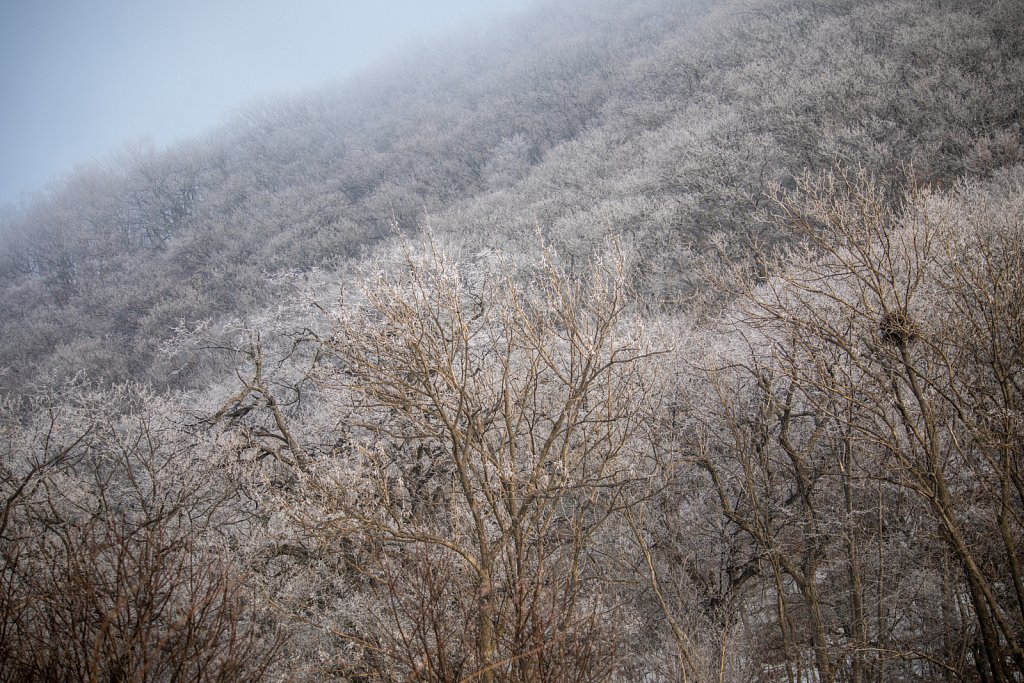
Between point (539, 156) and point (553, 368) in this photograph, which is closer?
point (553, 368)

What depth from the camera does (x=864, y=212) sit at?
18.6 ft

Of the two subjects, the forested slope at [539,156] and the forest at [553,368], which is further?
the forested slope at [539,156]

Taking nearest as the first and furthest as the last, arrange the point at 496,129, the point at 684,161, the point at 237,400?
the point at 237,400
the point at 684,161
the point at 496,129

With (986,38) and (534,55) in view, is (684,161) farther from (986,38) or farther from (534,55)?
(534,55)

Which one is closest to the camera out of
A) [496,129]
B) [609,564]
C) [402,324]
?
[402,324]

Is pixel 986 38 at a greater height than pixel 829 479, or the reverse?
pixel 986 38

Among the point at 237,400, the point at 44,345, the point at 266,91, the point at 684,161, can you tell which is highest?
the point at 266,91

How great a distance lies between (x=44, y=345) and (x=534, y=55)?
142 feet

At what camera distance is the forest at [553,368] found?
529cm

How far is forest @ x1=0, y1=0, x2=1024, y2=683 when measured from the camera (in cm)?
529

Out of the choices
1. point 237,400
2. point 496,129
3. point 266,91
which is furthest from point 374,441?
point 266,91

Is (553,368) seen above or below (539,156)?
below

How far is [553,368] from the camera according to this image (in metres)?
5.55

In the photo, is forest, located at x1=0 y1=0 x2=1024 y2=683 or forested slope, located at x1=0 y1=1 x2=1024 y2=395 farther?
forested slope, located at x1=0 y1=1 x2=1024 y2=395
